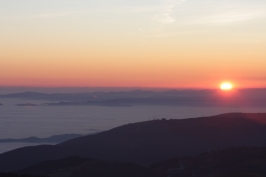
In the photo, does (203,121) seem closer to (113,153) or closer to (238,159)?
(113,153)

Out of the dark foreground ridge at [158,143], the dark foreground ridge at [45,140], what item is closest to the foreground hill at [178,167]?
the dark foreground ridge at [158,143]

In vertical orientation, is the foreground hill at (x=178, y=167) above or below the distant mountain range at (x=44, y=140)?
above

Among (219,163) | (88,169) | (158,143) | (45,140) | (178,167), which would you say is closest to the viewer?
(88,169)

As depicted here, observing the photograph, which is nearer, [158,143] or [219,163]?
[219,163]

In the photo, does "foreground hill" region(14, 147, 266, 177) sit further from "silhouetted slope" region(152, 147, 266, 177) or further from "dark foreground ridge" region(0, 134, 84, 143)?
"dark foreground ridge" region(0, 134, 84, 143)

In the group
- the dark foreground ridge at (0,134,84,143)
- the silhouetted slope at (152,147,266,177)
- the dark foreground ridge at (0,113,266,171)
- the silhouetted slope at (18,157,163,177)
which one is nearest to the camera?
the silhouetted slope at (18,157,163,177)

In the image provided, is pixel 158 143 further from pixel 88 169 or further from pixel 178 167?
pixel 88 169

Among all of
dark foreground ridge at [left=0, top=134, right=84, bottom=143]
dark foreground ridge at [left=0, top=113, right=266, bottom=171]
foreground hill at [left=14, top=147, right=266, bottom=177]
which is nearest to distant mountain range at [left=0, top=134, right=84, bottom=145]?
dark foreground ridge at [left=0, top=134, right=84, bottom=143]

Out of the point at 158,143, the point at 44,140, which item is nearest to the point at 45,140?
the point at 44,140

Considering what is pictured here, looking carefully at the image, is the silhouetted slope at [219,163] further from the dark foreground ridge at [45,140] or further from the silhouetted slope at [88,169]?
the dark foreground ridge at [45,140]
